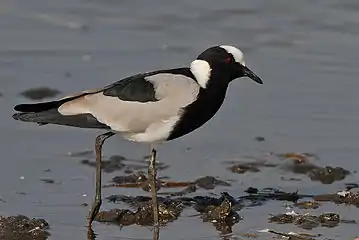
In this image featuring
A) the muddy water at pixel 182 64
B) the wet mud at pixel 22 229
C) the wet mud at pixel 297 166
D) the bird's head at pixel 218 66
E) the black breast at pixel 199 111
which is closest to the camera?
the wet mud at pixel 22 229

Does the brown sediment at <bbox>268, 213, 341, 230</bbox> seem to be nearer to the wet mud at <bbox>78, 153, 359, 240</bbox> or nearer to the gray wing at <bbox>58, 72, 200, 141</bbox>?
the wet mud at <bbox>78, 153, 359, 240</bbox>

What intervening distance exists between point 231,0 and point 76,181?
18.0 feet

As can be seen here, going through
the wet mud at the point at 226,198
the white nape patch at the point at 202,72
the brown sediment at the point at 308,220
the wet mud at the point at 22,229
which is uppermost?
the white nape patch at the point at 202,72

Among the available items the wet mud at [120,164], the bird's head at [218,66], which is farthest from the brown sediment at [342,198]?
the wet mud at [120,164]

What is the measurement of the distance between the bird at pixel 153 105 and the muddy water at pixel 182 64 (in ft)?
1.88

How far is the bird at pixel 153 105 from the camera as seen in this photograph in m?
7.40

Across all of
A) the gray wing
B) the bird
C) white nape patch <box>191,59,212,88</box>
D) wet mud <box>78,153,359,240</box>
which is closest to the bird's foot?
the bird

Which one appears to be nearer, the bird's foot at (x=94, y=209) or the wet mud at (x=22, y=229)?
the wet mud at (x=22, y=229)

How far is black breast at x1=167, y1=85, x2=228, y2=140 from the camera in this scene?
738 cm

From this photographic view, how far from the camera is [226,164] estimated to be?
8766 millimetres

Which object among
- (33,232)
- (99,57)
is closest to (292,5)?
(99,57)

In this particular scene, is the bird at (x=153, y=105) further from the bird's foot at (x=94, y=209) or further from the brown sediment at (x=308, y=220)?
the brown sediment at (x=308, y=220)

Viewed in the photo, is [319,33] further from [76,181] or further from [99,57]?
[76,181]

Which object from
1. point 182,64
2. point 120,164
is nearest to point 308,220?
point 120,164
